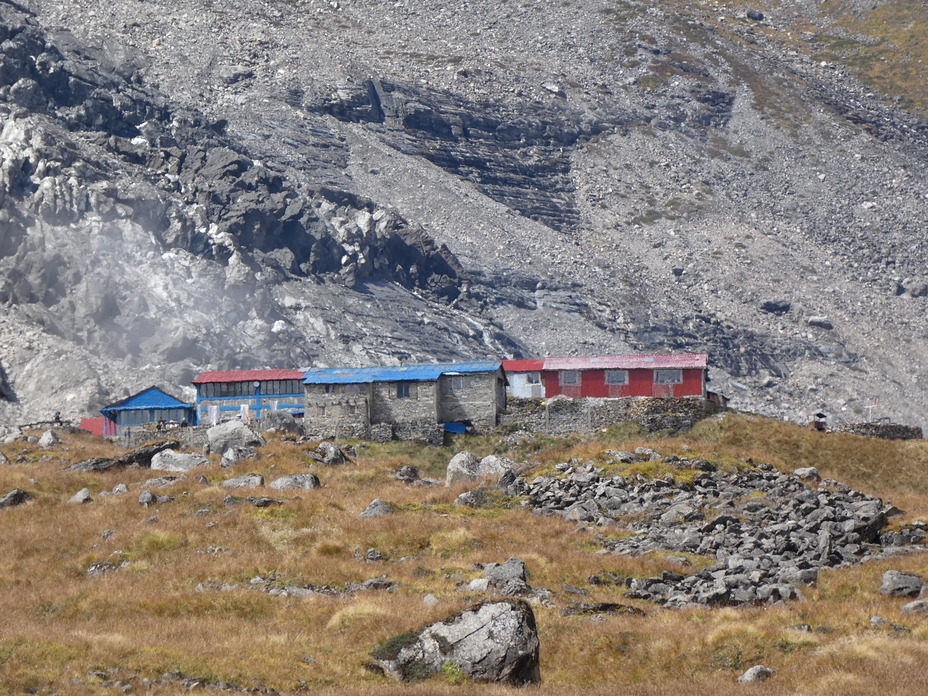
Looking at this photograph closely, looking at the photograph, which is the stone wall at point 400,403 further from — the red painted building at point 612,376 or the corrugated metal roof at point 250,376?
the corrugated metal roof at point 250,376

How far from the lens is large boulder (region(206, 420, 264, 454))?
174 feet

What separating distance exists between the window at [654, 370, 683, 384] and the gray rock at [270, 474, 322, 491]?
2776 cm

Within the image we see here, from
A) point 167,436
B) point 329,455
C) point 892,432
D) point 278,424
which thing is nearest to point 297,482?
point 329,455

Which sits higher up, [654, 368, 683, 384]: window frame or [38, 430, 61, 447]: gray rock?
[654, 368, 683, 384]: window frame

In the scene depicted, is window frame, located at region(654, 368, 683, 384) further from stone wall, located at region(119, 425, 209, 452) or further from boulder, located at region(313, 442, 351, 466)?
stone wall, located at region(119, 425, 209, 452)

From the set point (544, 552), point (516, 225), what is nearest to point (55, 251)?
point (516, 225)

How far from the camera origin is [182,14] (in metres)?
191

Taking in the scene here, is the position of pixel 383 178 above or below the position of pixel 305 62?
below

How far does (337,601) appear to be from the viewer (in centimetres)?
2553

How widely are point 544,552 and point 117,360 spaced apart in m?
93.0

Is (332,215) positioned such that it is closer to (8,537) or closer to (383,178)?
(383,178)

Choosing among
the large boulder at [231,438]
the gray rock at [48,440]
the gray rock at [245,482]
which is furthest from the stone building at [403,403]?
the gray rock at [245,482]

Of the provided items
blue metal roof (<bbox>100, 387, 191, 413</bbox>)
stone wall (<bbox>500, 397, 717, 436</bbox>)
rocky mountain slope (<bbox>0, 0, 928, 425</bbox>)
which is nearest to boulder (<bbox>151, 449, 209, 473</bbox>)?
stone wall (<bbox>500, 397, 717, 436</bbox>)

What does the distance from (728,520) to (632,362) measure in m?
31.1
